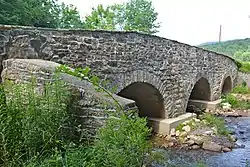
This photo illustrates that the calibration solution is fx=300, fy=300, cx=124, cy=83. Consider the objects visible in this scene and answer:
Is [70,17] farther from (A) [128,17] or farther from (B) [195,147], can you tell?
(B) [195,147]

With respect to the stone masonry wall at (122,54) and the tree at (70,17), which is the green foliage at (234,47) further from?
the stone masonry wall at (122,54)

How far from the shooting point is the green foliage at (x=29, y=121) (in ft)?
8.18

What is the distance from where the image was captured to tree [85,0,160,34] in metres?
16.2

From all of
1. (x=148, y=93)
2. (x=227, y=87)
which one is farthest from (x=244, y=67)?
(x=148, y=93)

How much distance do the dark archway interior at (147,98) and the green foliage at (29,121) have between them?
4074 mm

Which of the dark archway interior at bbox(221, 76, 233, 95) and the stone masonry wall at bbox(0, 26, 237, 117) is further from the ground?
the stone masonry wall at bbox(0, 26, 237, 117)

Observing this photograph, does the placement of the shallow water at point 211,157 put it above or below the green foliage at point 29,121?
below

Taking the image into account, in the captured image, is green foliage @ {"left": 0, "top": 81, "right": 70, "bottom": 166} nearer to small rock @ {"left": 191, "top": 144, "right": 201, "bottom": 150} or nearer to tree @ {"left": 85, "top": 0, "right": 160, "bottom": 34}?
small rock @ {"left": 191, "top": 144, "right": 201, "bottom": 150}

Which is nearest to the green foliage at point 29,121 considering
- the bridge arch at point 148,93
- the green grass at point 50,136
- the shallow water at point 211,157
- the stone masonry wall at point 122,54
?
the green grass at point 50,136

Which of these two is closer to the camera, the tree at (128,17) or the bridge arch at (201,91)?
the bridge arch at (201,91)

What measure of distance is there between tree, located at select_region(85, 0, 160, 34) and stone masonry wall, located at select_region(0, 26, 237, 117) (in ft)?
26.6

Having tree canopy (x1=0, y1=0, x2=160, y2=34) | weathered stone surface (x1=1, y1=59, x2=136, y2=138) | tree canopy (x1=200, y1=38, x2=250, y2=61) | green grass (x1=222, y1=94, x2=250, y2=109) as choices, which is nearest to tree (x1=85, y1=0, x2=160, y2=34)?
tree canopy (x1=0, y1=0, x2=160, y2=34)

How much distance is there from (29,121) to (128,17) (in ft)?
56.8

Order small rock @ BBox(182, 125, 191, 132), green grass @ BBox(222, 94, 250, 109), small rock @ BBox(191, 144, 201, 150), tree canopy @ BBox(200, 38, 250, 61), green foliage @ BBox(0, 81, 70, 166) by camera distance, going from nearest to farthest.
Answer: green foliage @ BBox(0, 81, 70, 166), small rock @ BBox(191, 144, 201, 150), small rock @ BBox(182, 125, 191, 132), green grass @ BBox(222, 94, 250, 109), tree canopy @ BBox(200, 38, 250, 61)
